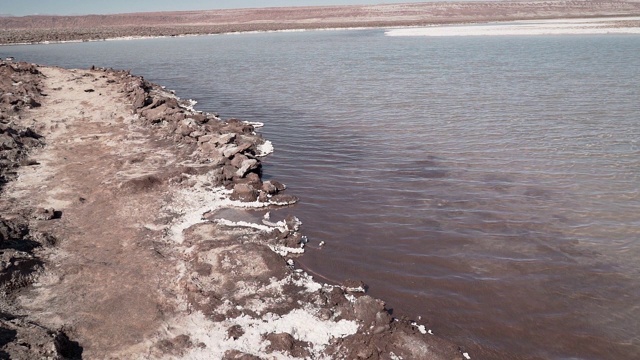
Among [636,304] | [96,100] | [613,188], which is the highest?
[96,100]

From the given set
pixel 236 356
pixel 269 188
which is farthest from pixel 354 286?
pixel 269 188

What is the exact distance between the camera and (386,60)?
82.4 ft

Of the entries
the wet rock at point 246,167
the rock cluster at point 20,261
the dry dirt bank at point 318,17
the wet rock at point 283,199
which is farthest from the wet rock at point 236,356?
the dry dirt bank at point 318,17

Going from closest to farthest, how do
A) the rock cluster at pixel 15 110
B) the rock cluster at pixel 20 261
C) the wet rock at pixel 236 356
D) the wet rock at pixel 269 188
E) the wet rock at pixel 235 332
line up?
the rock cluster at pixel 20 261, the wet rock at pixel 236 356, the wet rock at pixel 235 332, the wet rock at pixel 269 188, the rock cluster at pixel 15 110

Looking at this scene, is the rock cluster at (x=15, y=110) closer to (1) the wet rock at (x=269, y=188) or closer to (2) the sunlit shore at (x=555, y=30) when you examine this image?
(1) the wet rock at (x=269, y=188)

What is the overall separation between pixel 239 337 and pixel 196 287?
3.23 ft

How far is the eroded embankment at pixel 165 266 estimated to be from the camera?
4.07 metres

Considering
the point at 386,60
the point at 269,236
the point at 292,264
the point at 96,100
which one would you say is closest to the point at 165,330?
the point at 292,264

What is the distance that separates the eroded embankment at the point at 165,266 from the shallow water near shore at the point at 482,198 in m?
0.60

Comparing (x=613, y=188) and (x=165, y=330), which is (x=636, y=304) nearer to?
(x=613, y=188)

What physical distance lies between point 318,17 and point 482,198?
94.2 m

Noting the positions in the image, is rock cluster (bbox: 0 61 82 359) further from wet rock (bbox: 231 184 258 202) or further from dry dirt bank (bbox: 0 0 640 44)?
dry dirt bank (bbox: 0 0 640 44)

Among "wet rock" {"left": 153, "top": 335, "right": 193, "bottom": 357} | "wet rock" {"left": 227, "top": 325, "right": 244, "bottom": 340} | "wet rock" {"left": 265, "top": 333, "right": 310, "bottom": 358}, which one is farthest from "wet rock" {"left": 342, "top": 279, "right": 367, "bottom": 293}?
"wet rock" {"left": 153, "top": 335, "right": 193, "bottom": 357}

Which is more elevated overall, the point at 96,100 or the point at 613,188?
the point at 96,100
